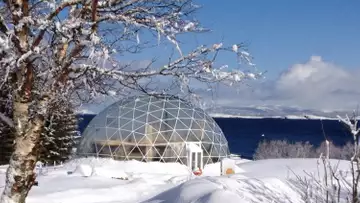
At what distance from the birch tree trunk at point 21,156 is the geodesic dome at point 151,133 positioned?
18.3 m

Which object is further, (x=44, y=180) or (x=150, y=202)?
(x=44, y=180)

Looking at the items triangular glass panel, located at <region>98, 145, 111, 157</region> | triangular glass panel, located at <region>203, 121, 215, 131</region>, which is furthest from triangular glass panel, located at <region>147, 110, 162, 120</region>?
triangular glass panel, located at <region>203, 121, 215, 131</region>

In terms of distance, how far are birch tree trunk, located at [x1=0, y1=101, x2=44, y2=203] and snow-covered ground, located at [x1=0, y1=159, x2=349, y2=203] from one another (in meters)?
2.29

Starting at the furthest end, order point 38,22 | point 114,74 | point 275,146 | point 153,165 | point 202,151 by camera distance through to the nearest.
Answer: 1. point 275,146
2. point 202,151
3. point 153,165
4. point 114,74
5. point 38,22

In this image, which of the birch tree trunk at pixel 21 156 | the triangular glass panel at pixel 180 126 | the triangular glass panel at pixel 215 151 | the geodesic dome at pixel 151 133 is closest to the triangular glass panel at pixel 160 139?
the geodesic dome at pixel 151 133

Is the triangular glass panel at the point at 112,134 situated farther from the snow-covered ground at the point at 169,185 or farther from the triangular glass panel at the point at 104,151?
the snow-covered ground at the point at 169,185

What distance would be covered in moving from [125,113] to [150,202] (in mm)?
16946

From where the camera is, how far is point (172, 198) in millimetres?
7188

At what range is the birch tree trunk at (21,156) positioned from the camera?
4.80 meters

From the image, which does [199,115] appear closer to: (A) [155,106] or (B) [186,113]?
(B) [186,113]

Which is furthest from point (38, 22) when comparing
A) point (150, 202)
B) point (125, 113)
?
point (125, 113)

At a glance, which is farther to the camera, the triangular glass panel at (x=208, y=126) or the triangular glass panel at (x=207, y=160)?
the triangular glass panel at (x=208, y=126)

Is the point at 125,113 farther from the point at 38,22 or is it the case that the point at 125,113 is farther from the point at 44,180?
the point at 38,22

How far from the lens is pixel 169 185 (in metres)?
16.0
